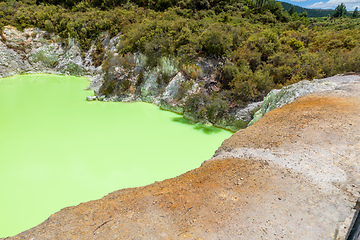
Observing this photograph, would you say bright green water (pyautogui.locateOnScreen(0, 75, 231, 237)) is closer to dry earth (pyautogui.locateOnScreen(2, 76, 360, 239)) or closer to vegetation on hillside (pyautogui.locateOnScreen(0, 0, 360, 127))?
dry earth (pyautogui.locateOnScreen(2, 76, 360, 239))

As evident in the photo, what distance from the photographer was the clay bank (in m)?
3.42

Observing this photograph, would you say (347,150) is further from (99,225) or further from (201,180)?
(99,225)

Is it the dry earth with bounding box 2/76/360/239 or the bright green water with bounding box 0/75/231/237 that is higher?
the dry earth with bounding box 2/76/360/239

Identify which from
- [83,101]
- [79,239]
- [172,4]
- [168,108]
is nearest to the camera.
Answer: [79,239]

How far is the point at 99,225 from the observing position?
11.9ft

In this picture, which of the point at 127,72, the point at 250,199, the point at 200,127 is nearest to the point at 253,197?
the point at 250,199

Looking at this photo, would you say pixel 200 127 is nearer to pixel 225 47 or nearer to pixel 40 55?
pixel 225 47

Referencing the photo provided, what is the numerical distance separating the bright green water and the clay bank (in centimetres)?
245

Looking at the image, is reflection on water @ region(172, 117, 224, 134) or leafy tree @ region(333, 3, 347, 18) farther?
leafy tree @ region(333, 3, 347, 18)

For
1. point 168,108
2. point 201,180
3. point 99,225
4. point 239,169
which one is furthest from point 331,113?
point 168,108

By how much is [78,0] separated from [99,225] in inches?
1336

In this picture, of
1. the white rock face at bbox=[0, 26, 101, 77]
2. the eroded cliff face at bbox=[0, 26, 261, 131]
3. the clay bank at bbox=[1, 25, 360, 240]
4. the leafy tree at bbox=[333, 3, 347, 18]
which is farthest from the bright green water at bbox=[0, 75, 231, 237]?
the leafy tree at bbox=[333, 3, 347, 18]

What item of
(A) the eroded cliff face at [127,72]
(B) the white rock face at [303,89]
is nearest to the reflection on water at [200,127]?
(A) the eroded cliff face at [127,72]

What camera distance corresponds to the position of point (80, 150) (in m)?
8.56
